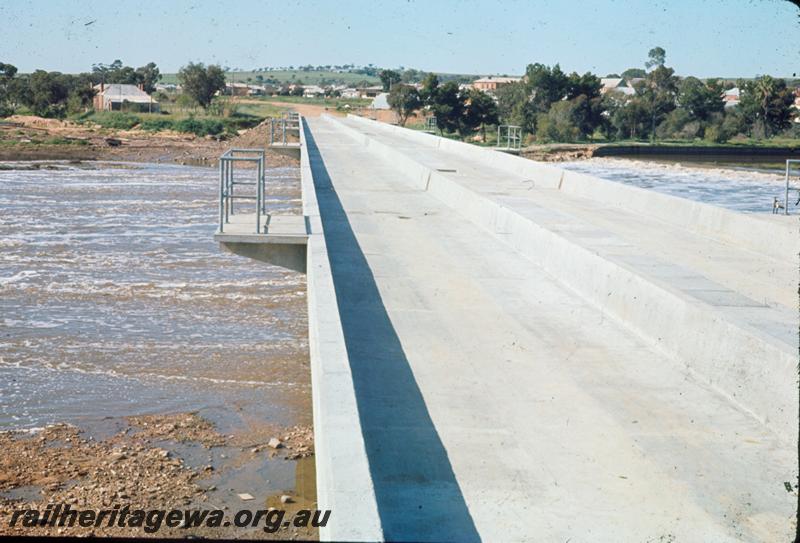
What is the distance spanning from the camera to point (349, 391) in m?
6.71

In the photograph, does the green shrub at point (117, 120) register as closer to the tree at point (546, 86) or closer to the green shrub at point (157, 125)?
the green shrub at point (157, 125)

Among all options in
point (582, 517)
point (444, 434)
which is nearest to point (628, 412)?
point (444, 434)

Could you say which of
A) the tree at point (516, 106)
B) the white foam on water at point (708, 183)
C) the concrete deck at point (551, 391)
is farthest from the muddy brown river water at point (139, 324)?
the tree at point (516, 106)

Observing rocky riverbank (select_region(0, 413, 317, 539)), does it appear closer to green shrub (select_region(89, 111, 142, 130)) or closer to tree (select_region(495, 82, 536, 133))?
tree (select_region(495, 82, 536, 133))

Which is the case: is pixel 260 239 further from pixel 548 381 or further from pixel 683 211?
pixel 683 211

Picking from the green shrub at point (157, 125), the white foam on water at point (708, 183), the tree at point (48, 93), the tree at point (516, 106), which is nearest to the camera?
Answer: the white foam on water at point (708, 183)

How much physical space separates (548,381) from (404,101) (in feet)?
324

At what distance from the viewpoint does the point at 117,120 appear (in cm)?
11369

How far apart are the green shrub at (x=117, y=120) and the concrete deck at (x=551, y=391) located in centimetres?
10025

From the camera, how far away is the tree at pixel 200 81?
132375 mm

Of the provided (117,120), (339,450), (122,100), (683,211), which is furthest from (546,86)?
(339,450)

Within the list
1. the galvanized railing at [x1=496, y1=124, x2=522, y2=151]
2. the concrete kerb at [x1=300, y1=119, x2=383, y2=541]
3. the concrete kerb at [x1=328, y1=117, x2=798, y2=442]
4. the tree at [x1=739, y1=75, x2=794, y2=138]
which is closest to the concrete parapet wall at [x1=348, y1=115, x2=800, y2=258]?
the concrete kerb at [x1=328, y1=117, x2=798, y2=442]

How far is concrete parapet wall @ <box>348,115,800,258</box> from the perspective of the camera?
16.8 m

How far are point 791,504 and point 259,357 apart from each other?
11.0 metres
